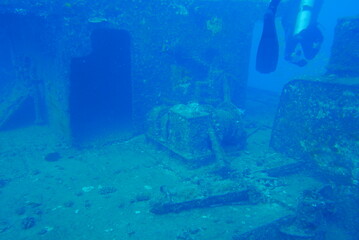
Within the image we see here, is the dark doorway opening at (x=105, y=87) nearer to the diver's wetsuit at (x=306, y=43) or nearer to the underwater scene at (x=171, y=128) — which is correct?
the underwater scene at (x=171, y=128)

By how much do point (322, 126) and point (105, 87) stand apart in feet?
20.0

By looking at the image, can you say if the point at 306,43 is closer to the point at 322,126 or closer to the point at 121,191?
the point at 322,126

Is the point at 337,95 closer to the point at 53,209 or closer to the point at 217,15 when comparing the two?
the point at 217,15

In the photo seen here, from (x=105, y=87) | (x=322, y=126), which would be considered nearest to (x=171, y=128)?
(x=322, y=126)

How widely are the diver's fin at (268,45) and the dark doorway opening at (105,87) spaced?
152 inches

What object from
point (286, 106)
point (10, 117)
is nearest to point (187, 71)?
point (286, 106)

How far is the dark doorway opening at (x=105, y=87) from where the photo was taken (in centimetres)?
726

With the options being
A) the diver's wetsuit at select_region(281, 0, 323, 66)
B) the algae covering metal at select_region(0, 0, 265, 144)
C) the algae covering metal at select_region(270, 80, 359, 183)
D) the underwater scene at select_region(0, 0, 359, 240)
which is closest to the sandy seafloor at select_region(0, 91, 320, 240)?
the underwater scene at select_region(0, 0, 359, 240)

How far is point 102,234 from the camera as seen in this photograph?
11.3 feet

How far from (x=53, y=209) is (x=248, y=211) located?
2995 millimetres

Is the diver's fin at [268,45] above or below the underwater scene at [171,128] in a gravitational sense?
above

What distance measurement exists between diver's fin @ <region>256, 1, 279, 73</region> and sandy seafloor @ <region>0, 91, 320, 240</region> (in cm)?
205

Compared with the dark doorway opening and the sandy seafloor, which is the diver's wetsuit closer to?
the sandy seafloor

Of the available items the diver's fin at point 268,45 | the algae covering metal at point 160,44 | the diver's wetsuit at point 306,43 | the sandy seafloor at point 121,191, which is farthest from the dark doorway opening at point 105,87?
the diver's wetsuit at point 306,43
